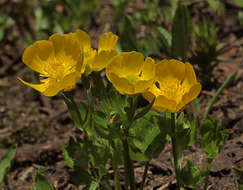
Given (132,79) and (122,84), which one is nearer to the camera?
(122,84)

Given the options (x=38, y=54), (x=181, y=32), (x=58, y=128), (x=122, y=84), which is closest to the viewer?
(x=122, y=84)

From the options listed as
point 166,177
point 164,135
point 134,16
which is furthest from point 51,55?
point 134,16

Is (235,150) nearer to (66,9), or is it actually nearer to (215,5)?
(215,5)

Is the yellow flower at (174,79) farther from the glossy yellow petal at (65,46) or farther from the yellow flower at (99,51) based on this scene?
the glossy yellow petal at (65,46)

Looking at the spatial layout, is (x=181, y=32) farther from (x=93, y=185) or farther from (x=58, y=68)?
(x=93, y=185)

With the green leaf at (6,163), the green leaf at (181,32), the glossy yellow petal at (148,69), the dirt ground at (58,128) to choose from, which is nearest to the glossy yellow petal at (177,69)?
the glossy yellow petal at (148,69)

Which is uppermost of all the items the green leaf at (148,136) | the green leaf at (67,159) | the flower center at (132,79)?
the flower center at (132,79)

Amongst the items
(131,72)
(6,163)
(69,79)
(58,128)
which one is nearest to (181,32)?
(131,72)

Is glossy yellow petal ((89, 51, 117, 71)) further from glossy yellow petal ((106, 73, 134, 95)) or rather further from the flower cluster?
glossy yellow petal ((106, 73, 134, 95))
